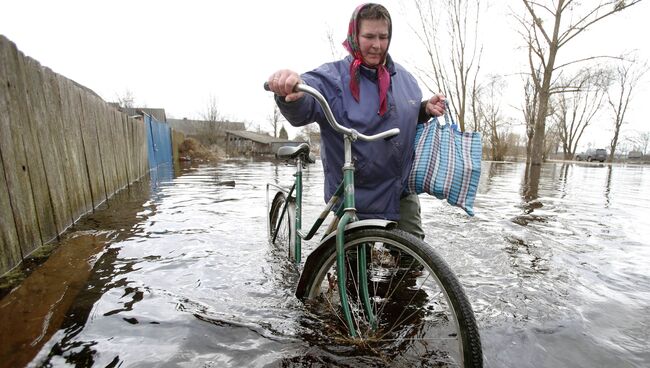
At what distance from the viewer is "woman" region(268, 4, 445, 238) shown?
2.35 metres

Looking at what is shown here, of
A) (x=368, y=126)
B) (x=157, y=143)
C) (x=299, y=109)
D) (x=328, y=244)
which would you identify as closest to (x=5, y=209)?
(x=299, y=109)

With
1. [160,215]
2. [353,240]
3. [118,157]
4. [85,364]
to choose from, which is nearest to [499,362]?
[353,240]

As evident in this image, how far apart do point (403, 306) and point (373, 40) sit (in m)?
1.86

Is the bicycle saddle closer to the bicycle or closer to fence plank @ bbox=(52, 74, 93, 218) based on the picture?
the bicycle

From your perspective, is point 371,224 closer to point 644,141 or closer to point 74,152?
point 74,152

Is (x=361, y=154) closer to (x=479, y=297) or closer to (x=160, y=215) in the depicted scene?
(x=479, y=297)

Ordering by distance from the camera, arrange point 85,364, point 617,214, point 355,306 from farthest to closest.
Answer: point 617,214 → point 355,306 → point 85,364

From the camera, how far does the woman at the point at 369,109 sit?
2.35 metres

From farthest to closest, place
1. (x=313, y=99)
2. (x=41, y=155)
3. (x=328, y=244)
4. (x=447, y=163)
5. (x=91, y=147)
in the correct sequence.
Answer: (x=91, y=147) < (x=41, y=155) < (x=447, y=163) < (x=313, y=99) < (x=328, y=244)

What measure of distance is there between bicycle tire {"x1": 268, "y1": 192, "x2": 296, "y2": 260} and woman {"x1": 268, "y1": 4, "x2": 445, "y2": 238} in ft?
2.70

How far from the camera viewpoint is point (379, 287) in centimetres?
298

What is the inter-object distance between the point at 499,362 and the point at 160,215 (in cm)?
501

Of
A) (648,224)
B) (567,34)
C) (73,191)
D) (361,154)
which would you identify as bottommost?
(648,224)

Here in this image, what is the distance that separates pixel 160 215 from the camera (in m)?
5.58
